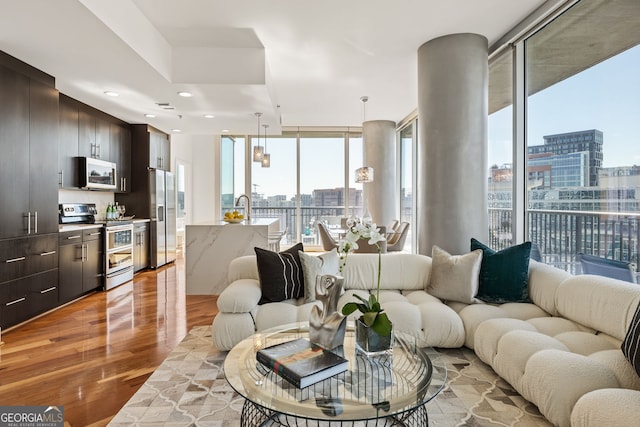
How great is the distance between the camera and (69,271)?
424 cm

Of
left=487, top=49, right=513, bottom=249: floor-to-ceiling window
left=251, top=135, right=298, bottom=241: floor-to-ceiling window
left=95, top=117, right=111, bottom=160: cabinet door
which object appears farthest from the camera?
left=251, top=135, right=298, bottom=241: floor-to-ceiling window

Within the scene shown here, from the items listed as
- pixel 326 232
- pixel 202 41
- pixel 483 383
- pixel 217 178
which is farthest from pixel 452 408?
pixel 217 178

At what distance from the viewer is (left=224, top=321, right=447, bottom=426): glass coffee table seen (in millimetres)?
1355

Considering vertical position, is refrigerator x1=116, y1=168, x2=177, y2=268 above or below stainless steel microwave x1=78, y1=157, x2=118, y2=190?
below

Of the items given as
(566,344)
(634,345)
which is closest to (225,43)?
(566,344)

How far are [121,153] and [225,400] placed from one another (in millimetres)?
5096

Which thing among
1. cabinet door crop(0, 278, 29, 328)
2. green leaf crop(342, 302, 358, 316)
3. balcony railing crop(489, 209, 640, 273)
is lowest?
cabinet door crop(0, 278, 29, 328)

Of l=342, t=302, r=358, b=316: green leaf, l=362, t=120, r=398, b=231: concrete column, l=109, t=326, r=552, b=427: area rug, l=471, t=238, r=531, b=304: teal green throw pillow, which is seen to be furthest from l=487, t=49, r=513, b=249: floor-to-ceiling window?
l=362, t=120, r=398, b=231: concrete column

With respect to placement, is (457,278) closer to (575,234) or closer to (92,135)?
(575,234)

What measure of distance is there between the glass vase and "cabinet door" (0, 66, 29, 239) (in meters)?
3.39

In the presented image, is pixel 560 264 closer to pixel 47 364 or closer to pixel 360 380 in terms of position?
pixel 360 380

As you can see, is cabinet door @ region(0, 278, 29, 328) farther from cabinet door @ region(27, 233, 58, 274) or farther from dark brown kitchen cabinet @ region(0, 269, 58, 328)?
cabinet door @ region(27, 233, 58, 274)

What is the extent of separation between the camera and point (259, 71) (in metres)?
4.02

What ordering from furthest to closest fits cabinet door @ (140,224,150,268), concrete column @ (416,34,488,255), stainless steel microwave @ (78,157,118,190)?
cabinet door @ (140,224,150,268) → stainless steel microwave @ (78,157,118,190) → concrete column @ (416,34,488,255)
